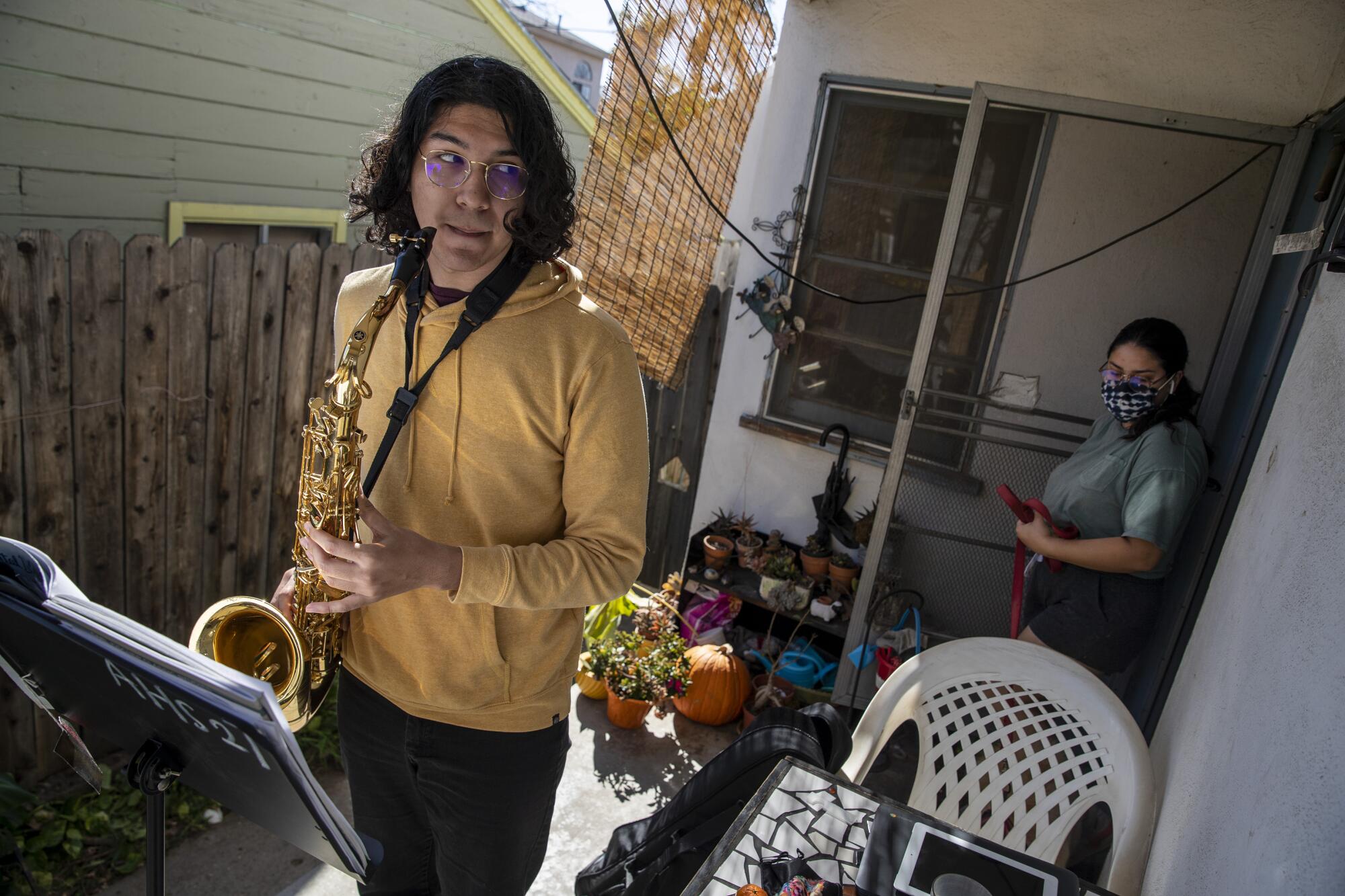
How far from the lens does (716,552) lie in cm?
419

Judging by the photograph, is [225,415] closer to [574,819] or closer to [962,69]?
[574,819]

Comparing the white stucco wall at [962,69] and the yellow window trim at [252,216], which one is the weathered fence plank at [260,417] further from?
the white stucco wall at [962,69]

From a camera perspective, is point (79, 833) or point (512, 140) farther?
point (79, 833)

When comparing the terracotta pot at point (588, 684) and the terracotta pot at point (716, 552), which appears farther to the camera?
the terracotta pot at point (716, 552)

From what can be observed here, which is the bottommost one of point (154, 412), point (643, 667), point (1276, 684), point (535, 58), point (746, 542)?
point (643, 667)

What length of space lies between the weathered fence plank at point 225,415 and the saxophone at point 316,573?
1.57m

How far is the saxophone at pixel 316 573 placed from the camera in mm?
1690

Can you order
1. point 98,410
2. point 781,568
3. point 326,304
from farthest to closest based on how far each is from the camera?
1. point 781,568
2. point 326,304
3. point 98,410

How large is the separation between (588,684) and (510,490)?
234 cm

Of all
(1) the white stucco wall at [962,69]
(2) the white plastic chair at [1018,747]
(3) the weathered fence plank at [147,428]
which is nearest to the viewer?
(2) the white plastic chair at [1018,747]

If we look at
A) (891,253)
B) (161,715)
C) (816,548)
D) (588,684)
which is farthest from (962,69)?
(161,715)

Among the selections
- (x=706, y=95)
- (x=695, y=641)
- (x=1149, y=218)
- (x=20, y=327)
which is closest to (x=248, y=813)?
(x=20, y=327)

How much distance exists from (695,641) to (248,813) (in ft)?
9.46

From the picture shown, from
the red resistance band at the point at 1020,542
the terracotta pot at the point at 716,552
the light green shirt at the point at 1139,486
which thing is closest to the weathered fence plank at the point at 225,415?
the terracotta pot at the point at 716,552
